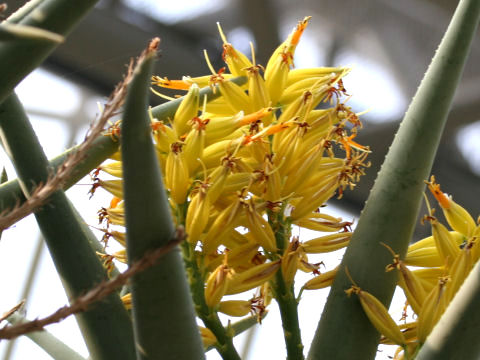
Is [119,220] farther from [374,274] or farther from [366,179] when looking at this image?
[366,179]

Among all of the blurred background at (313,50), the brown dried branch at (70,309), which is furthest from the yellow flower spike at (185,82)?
the blurred background at (313,50)

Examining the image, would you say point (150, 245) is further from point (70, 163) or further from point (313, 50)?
point (313, 50)

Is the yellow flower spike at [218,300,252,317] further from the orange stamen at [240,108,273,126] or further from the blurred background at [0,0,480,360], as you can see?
the blurred background at [0,0,480,360]

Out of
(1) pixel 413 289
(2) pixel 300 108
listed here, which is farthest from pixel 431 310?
(2) pixel 300 108

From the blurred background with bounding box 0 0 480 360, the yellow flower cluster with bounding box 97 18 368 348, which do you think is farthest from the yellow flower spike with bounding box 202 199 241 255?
the blurred background with bounding box 0 0 480 360

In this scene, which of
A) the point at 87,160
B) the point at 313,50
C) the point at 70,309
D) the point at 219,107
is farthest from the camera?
the point at 313,50

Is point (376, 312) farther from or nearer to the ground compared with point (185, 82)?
nearer to the ground

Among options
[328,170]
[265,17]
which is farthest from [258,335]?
[328,170]

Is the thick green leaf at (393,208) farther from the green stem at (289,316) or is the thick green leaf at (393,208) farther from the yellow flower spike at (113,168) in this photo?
the yellow flower spike at (113,168)
